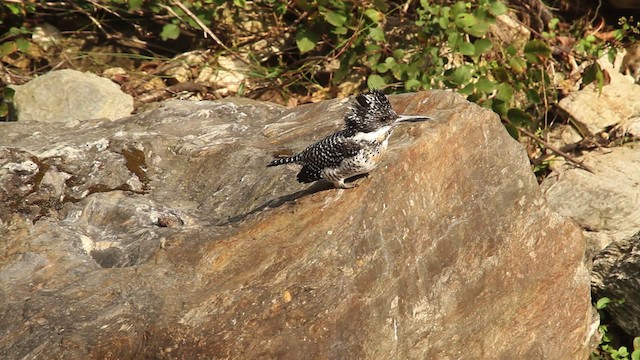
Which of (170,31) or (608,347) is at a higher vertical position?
(170,31)

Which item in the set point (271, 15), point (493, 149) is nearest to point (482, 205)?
point (493, 149)

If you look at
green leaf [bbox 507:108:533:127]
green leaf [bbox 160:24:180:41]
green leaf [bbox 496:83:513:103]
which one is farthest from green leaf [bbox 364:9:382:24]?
green leaf [bbox 160:24:180:41]

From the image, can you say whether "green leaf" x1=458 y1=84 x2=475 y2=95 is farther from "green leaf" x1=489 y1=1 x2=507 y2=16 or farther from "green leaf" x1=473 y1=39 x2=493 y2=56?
"green leaf" x1=489 y1=1 x2=507 y2=16

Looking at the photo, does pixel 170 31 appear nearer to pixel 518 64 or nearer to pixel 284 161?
pixel 518 64

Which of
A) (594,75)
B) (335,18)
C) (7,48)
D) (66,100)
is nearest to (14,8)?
(7,48)

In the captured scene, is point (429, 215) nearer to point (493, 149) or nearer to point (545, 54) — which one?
point (493, 149)

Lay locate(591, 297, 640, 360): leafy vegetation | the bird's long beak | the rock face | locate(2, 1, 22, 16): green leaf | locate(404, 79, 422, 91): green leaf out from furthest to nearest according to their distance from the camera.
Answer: locate(2, 1, 22, 16): green leaf → locate(404, 79, 422, 91): green leaf → locate(591, 297, 640, 360): leafy vegetation → the bird's long beak → the rock face

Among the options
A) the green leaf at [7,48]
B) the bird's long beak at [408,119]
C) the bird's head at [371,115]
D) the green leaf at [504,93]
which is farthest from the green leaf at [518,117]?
the green leaf at [7,48]

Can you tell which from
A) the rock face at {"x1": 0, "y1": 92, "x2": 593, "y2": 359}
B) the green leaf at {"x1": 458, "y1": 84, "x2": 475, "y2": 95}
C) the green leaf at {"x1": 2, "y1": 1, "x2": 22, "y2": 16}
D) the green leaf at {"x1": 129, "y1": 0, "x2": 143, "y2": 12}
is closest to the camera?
the rock face at {"x1": 0, "y1": 92, "x2": 593, "y2": 359}
